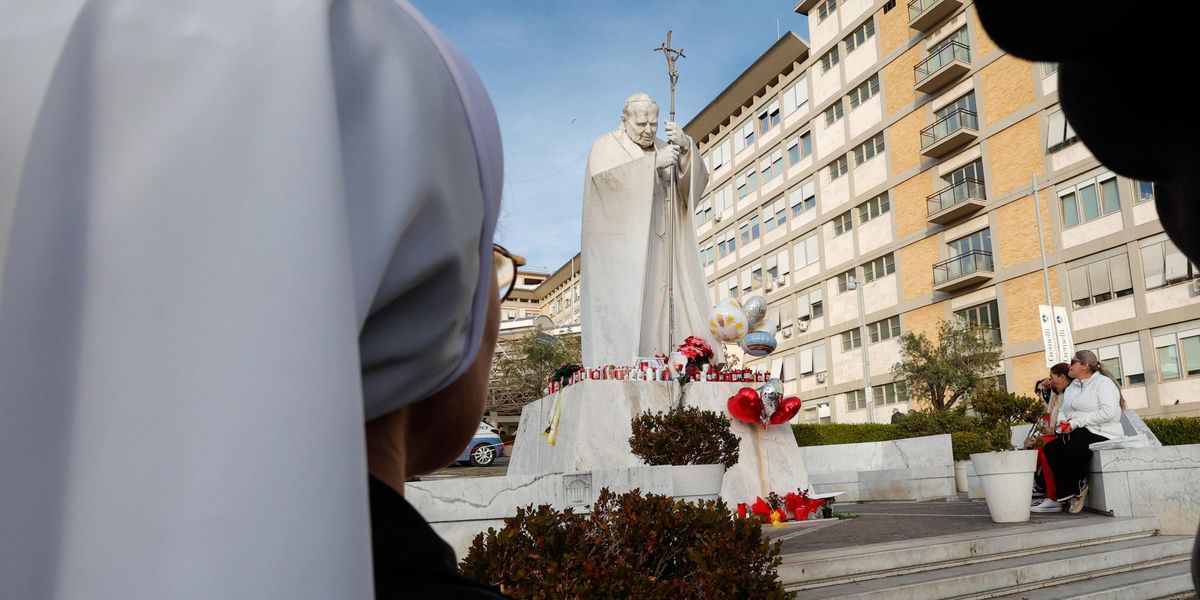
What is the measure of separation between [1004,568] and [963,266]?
3058 centimetres

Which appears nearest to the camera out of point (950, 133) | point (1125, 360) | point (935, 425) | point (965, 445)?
point (965, 445)

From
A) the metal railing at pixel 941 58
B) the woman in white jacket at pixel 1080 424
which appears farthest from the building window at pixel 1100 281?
the woman in white jacket at pixel 1080 424

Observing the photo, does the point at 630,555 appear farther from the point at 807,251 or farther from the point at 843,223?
the point at 807,251

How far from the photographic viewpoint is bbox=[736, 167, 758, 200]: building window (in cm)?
5091

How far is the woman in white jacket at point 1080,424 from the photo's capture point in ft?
30.8

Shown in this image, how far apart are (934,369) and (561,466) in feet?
81.4

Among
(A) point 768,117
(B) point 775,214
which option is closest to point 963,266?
(B) point 775,214

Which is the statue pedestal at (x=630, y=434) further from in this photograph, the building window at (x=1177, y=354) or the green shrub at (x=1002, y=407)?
the building window at (x=1177, y=354)

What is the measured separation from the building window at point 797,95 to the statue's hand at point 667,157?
35.1 m

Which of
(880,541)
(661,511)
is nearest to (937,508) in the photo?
(880,541)

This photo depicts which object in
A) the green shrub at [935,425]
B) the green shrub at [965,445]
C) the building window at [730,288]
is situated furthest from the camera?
the building window at [730,288]

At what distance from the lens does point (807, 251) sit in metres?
45.4

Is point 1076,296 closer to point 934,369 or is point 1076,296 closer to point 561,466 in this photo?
point 934,369

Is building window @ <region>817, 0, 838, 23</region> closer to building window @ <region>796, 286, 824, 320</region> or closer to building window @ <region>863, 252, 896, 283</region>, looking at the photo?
building window @ <region>863, 252, 896, 283</region>
